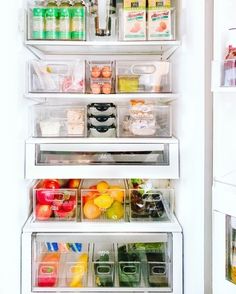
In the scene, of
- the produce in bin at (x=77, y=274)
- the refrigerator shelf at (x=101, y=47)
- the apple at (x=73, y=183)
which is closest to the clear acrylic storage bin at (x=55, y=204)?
the apple at (x=73, y=183)

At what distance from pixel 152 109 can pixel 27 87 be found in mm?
597

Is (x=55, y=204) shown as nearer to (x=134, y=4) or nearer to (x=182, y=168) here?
(x=182, y=168)

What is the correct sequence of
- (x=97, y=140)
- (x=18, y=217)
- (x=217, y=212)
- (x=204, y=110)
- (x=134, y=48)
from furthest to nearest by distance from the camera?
(x=134, y=48)
(x=97, y=140)
(x=18, y=217)
(x=204, y=110)
(x=217, y=212)

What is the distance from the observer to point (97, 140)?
188 cm

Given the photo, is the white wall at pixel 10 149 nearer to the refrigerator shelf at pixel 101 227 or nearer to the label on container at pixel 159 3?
the refrigerator shelf at pixel 101 227

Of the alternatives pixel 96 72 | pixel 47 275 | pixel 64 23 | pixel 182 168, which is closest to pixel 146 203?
pixel 182 168

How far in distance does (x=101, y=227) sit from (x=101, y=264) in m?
0.18

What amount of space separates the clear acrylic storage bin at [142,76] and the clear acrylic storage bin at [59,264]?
2.51 feet

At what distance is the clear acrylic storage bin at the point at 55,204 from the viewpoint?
189 centimetres

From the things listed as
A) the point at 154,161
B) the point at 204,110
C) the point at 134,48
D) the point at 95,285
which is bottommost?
the point at 95,285

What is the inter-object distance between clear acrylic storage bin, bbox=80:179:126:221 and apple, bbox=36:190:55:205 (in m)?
0.15

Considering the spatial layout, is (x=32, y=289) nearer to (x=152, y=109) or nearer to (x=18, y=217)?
(x=18, y=217)

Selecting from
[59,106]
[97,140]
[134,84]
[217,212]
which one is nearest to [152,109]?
[134,84]

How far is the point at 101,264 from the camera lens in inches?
72.7
